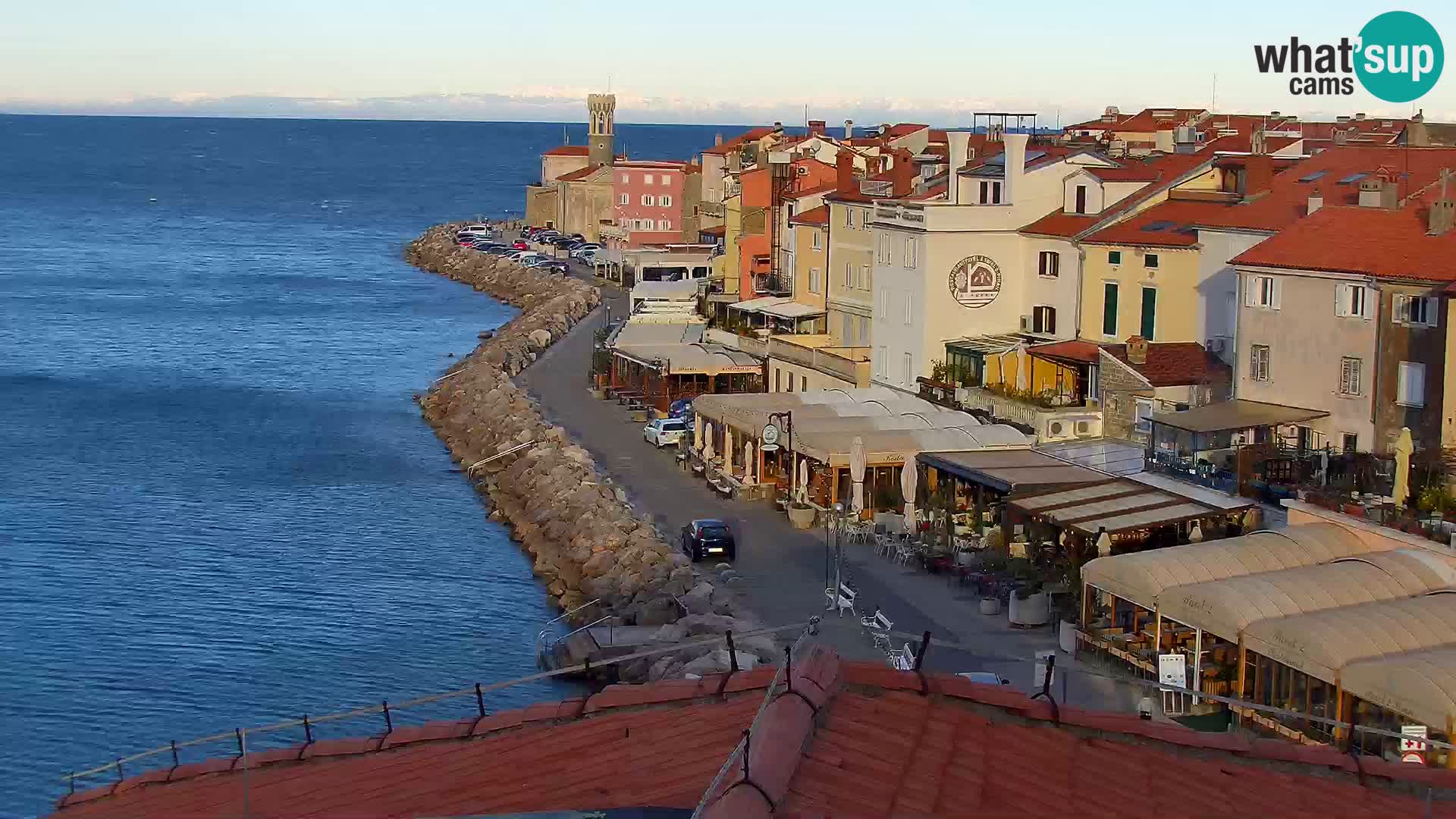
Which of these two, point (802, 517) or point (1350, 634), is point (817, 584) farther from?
point (1350, 634)

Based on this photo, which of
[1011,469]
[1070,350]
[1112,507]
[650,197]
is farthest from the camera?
[650,197]

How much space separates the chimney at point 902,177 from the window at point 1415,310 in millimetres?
15520

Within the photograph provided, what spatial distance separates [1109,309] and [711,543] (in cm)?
935

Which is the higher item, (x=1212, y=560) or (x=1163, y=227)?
(x=1163, y=227)

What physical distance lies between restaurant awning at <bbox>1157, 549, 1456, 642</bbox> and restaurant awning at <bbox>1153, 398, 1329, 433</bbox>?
16.5 feet

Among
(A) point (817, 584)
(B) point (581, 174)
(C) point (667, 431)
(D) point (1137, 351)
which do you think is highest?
(B) point (581, 174)

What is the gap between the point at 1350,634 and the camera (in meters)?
16.2

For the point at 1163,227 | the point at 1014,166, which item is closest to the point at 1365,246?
the point at 1163,227

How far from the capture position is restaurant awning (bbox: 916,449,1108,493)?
24.9m

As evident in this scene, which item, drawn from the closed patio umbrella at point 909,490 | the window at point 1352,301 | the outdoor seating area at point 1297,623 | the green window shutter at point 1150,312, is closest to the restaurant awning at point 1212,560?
the outdoor seating area at point 1297,623

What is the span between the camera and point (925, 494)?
27.6m

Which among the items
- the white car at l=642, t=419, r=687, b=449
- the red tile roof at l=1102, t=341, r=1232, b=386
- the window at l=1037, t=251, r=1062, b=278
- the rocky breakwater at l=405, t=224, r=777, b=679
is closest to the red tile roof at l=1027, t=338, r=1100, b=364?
the red tile roof at l=1102, t=341, r=1232, b=386

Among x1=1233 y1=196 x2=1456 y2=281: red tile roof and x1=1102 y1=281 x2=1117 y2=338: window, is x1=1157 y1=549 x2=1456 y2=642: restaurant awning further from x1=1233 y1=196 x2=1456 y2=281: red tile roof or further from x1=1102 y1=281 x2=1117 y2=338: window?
x1=1102 y1=281 x2=1117 y2=338: window

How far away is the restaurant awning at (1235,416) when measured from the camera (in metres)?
24.0
